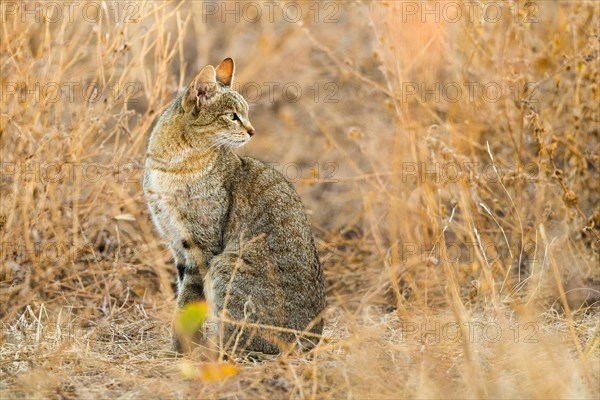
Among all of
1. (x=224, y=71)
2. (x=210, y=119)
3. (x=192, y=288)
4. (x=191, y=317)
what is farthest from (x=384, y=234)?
(x=191, y=317)

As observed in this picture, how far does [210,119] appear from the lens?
14.4ft

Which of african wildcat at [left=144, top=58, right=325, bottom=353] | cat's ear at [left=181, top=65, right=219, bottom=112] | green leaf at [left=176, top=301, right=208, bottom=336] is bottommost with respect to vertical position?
green leaf at [left=176, top=301, right=208, bottom=336]

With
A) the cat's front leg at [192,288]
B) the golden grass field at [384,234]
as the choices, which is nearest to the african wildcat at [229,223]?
the cat's front leg at [192,288]

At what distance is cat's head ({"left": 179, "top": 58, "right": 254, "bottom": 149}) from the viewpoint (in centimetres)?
436

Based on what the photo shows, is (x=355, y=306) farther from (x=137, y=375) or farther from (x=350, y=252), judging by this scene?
(x=137, y=375)

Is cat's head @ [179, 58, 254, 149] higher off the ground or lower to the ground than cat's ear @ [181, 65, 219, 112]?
lower

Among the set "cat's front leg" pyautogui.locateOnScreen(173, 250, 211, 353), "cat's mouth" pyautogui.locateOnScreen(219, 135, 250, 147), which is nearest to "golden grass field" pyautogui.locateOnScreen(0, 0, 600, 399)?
"cat's front leg" pyautogui.locateOnScreen(173, 250, 211, 353)

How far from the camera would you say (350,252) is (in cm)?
585

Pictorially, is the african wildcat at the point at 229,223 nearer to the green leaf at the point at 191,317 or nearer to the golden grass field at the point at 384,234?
the green leaf at the point at 191,317

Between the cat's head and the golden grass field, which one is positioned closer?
the golden grass field

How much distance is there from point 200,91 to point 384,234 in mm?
2252

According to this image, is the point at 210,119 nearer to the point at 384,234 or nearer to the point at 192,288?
the point at 192,288

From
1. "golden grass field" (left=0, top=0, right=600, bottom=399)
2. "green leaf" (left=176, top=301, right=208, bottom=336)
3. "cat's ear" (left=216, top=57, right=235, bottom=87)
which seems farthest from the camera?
"cat's ear" (left=216, top=57, right=235, bottom=87)

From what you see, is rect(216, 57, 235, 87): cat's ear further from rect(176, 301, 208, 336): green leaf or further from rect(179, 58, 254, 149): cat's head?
rect(176, 301, 208, 336): green leaf
